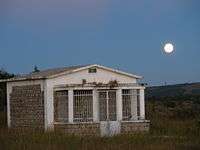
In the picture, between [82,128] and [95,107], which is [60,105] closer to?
[95,107]

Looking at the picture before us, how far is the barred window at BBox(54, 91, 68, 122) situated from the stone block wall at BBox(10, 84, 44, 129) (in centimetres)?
80

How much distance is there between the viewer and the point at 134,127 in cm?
3594

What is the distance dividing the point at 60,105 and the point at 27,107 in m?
2.24

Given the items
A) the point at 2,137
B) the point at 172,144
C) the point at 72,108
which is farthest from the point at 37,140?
the point at 72,108

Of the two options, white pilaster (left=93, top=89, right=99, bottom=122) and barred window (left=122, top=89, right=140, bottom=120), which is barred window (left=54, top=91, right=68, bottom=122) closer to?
white pilaster (left=93, top=89, right=99, bottom=122)

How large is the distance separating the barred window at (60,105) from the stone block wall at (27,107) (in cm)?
80

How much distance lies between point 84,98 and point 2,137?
30.1 feet

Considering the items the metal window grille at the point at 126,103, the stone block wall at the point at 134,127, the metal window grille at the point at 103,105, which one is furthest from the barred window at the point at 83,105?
the metal window grille at the point at 126,103

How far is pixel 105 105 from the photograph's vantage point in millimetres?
36250

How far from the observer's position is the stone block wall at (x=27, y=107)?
36.5 m

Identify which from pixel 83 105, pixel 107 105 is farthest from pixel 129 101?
pixel 83 105

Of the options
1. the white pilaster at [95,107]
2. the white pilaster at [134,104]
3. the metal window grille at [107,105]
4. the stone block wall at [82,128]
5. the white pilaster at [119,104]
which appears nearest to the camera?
the stone block wall at [82,128]

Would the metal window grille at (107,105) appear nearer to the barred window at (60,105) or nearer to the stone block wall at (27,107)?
the barred window at (60,105)

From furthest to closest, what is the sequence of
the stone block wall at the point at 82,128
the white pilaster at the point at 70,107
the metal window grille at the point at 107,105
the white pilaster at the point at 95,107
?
1. the metal window grille at the point at 107,105
2. the white pilaster at the point at 95,107
3. the white pilaster at the point at 70,107
4. the stone block wall at the point at 82,128
